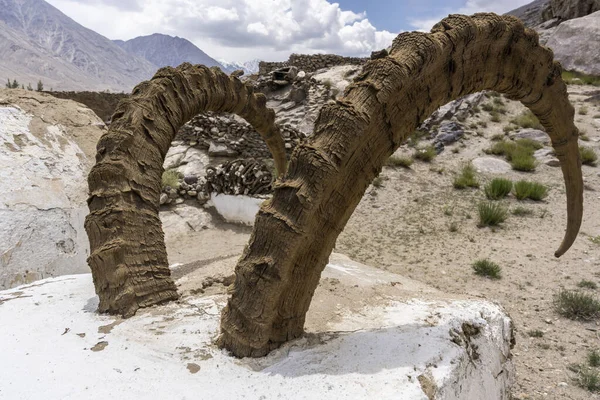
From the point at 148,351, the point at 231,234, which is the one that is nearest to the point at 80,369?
the point at 148,351

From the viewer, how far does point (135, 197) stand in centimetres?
242

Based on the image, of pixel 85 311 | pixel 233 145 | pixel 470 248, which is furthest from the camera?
pixel 233 145

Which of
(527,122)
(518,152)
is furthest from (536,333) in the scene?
(527,122)

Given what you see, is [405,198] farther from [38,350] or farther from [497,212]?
[38,350]

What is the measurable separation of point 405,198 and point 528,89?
7.31 m

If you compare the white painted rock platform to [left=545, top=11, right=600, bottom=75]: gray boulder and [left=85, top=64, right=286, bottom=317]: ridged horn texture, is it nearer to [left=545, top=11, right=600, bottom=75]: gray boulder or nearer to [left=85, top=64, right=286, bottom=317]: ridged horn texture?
[left=85, top=64, right=286, bottom=317]: ridged horn texture

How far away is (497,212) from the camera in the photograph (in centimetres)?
757

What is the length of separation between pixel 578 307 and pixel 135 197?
15.6 feet

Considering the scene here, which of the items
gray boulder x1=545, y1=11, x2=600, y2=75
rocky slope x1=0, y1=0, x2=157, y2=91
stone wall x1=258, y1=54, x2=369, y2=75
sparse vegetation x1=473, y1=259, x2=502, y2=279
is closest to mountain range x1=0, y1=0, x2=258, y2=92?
rocky slope x1=0, y1=0, x2=157, y2=91

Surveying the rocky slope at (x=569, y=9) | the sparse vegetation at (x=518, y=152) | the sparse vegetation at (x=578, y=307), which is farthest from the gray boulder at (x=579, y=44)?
the sparse vegetation at (x=578, y=307)

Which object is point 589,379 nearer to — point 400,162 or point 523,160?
point 400,162

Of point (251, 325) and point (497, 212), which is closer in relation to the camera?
point (251, 325)

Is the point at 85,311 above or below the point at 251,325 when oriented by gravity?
below

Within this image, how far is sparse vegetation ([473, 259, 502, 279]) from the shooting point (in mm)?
5641
